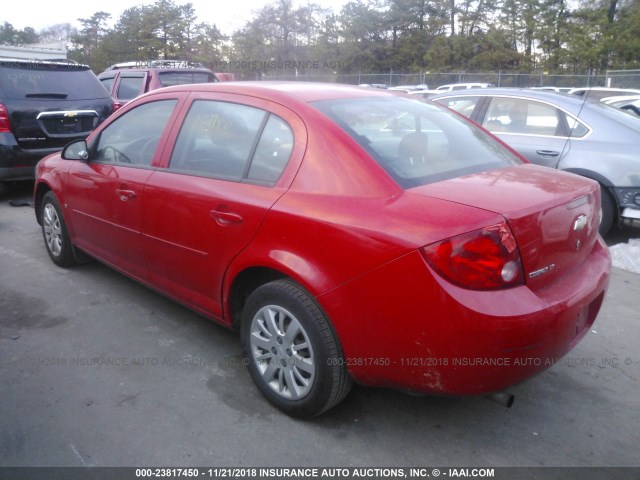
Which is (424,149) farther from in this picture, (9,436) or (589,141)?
(589,141)

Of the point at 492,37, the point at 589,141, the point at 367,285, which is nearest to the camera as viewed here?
the point at 367,285

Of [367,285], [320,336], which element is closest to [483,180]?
[367,285]

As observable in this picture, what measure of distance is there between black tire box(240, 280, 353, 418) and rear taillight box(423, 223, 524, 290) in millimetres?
633

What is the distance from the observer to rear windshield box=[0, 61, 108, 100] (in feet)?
23.9

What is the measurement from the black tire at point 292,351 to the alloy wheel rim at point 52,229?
2.59m

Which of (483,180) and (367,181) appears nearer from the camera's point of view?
(367,181)

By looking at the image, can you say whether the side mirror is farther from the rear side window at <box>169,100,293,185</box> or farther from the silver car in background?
the silver car in background

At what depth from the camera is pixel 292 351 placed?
2789mm

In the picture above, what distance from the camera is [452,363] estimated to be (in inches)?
91.0

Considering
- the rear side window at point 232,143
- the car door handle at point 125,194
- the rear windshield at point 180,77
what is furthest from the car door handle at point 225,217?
the rear windshield at point 180,77

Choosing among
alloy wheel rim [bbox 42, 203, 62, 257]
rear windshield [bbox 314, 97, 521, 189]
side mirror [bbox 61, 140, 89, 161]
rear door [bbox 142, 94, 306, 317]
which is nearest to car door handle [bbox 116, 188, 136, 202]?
rear door [bbox 142, 94, 306, 317]

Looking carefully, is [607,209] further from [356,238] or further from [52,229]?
[52,229]

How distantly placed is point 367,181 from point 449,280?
0.61 m

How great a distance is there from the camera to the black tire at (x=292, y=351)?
2.62m
